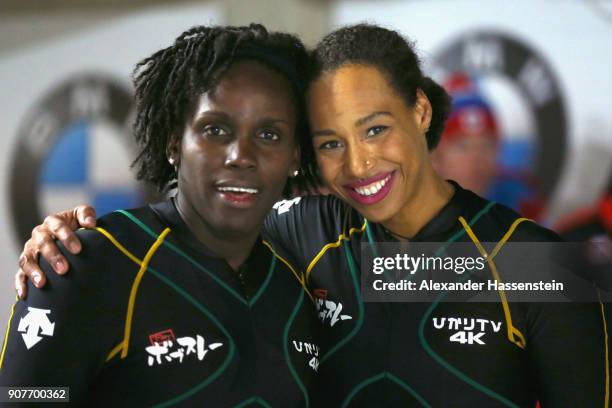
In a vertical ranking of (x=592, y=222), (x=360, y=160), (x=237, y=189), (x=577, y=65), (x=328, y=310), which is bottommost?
(x=328, y=310)

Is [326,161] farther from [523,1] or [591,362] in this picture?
[523,1]

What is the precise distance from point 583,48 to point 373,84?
2.54 meters

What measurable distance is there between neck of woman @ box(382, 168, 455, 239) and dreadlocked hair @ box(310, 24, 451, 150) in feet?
0.51

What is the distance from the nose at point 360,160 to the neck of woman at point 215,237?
0.22 meters

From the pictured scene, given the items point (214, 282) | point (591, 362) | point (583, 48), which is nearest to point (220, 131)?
point (214, 282)

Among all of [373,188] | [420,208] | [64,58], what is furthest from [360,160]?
[64,58]

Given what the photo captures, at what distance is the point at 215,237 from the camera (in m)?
1.33

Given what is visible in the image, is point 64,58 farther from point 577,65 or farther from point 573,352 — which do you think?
point 573,352

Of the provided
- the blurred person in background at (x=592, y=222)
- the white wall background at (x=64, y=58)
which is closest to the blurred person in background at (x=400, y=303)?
the blurred person in background at (x=592, y=222)

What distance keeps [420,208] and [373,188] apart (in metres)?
0.12

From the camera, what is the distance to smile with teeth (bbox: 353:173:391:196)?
1417mm

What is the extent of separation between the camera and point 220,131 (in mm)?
1264

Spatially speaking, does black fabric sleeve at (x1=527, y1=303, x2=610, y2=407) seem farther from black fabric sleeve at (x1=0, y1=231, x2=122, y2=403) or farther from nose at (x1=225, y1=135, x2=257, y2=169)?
black fabric sleeve at (x1=0, y1=231, x2=122, y2=403)

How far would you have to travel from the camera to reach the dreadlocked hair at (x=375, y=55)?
4.68 ft
